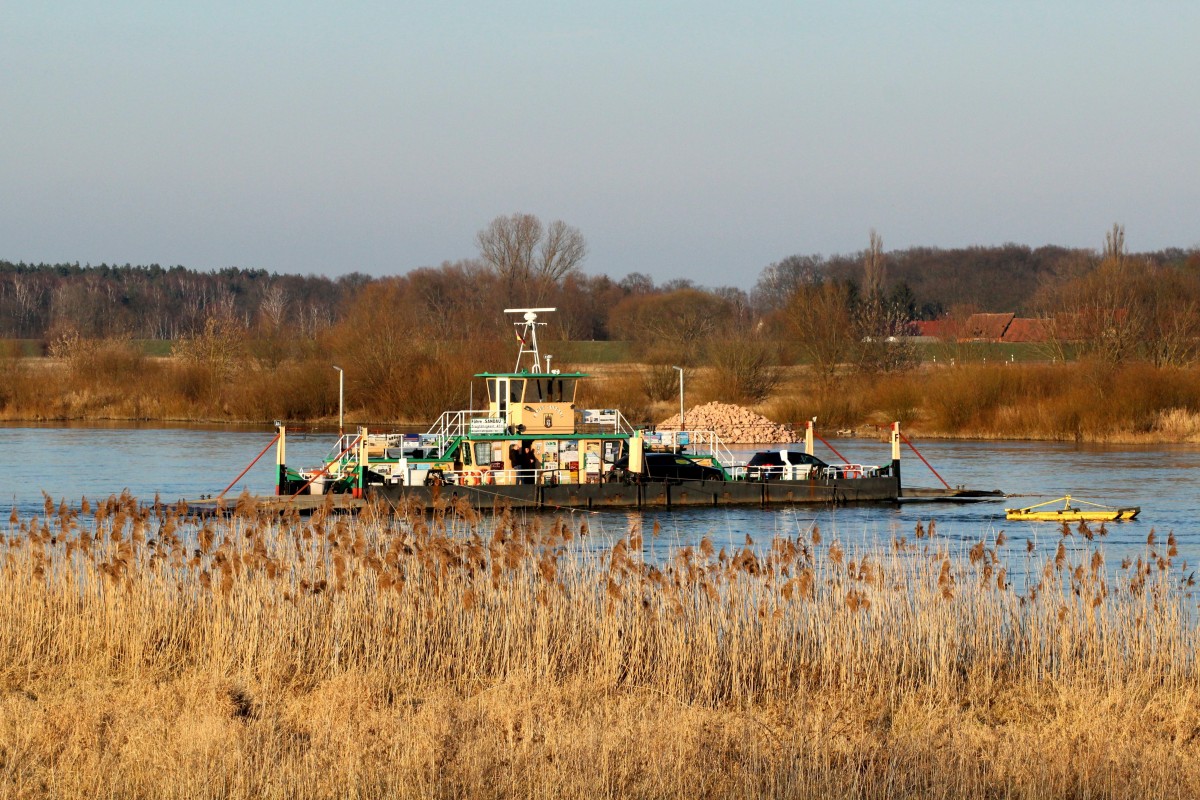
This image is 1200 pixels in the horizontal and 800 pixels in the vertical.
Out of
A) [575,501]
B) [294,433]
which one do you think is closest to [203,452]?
[294,433]

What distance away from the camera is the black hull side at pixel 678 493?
36688 mm

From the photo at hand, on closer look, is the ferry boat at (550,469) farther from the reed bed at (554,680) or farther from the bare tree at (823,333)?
the bare tree at (823,333)

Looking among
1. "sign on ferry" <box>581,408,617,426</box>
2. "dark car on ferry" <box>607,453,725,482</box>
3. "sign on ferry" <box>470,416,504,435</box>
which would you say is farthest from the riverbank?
"sign on ferry" <box>470,416,504,435</box>

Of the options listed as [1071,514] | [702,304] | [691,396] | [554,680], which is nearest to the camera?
[554,680]

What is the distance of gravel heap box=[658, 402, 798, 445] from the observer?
67.8 metres

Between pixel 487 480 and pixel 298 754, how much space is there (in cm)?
2708

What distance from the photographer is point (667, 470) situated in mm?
39812

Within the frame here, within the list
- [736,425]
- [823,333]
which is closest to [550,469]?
[736,425]

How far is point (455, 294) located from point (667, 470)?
82367 mm

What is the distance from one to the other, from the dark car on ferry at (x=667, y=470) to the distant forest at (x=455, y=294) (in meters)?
42.3

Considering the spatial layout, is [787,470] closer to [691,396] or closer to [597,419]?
[597,419]

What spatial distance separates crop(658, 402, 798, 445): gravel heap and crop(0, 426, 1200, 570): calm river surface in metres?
2.46

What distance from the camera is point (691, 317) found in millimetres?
92000

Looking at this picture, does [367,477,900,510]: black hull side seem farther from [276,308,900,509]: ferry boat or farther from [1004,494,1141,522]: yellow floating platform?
[1004,494,1141,522]: yellow floating platform
